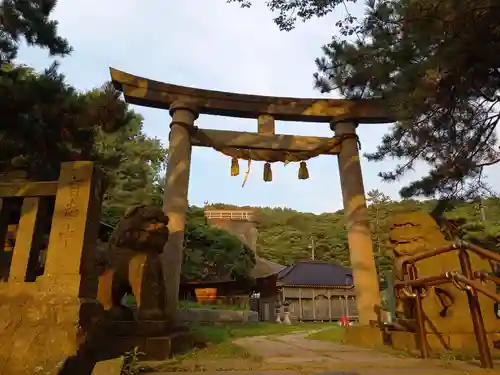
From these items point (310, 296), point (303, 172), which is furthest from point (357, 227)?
point (310, 296)

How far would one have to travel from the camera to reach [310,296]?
2277 cm

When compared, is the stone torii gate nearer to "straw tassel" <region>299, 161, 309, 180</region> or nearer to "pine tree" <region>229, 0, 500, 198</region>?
"straw tassel" <region>299, 161, 309, 180</region>

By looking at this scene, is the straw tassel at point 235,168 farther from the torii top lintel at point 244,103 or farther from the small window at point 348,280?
the small window at point 348,280

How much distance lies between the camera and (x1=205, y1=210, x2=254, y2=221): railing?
48000 mm

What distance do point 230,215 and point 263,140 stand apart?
146 feet

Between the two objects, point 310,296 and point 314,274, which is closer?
point 310,296

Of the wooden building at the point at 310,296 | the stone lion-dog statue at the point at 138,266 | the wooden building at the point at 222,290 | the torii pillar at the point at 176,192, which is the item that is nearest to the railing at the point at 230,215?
the wooden building at the point at 310,296

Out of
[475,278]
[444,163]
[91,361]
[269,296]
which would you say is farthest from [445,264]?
[269,296]

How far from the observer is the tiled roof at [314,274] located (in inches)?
893

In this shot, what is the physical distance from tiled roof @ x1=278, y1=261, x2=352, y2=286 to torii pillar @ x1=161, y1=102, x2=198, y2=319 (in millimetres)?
15832

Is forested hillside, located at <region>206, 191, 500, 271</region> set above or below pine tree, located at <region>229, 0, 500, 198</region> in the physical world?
above

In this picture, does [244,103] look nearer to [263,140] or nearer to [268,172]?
[263,140]

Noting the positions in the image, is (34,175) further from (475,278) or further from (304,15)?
(475,278)

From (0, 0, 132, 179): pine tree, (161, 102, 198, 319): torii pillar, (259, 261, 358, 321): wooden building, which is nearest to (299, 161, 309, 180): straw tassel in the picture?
(161, 102, 198, 319): torii pillar
